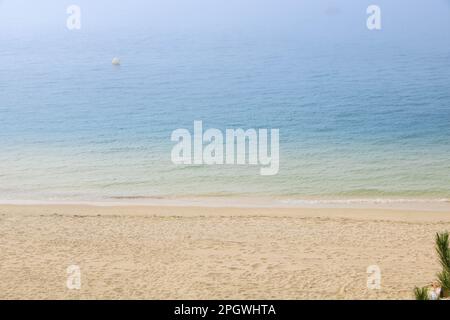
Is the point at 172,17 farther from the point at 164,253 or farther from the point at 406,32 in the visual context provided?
the point at 164,253

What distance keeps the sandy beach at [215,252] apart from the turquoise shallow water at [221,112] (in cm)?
283

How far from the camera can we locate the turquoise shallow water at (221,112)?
16.2 meters

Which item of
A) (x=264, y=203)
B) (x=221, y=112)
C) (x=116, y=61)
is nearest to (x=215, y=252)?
(x=264, y=203)

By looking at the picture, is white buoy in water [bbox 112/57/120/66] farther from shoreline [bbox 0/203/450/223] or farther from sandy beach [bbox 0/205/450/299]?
sandy beach [bbox 0/205/450/299]

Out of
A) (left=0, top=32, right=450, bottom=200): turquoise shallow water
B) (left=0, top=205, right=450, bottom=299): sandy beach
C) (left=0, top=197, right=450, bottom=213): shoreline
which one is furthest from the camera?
(left=0, top=32, right=450, bottom=200): turquoise shallow water

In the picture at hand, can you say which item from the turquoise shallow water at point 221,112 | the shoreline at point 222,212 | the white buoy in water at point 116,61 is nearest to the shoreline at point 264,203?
the shoreline at point 222,212

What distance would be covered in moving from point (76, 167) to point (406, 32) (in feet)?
70.6

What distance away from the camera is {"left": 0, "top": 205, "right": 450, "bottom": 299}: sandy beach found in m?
8.02

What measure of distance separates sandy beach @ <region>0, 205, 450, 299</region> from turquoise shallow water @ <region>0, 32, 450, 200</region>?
283 centimetres

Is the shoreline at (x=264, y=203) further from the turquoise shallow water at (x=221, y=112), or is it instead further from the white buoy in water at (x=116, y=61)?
the white buoy in water at (x=116, y=61)

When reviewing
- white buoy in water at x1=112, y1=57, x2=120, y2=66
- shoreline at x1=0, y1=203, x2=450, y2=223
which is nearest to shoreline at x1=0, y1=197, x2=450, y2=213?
shoreline at x1=0, y1=203, x2=450, y2=223

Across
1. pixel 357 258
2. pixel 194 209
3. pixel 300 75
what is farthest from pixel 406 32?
pixel 357 258

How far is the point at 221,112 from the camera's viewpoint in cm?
2614

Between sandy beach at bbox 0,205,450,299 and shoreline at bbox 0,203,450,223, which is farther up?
shoreline at bbox 0,203,450,223
